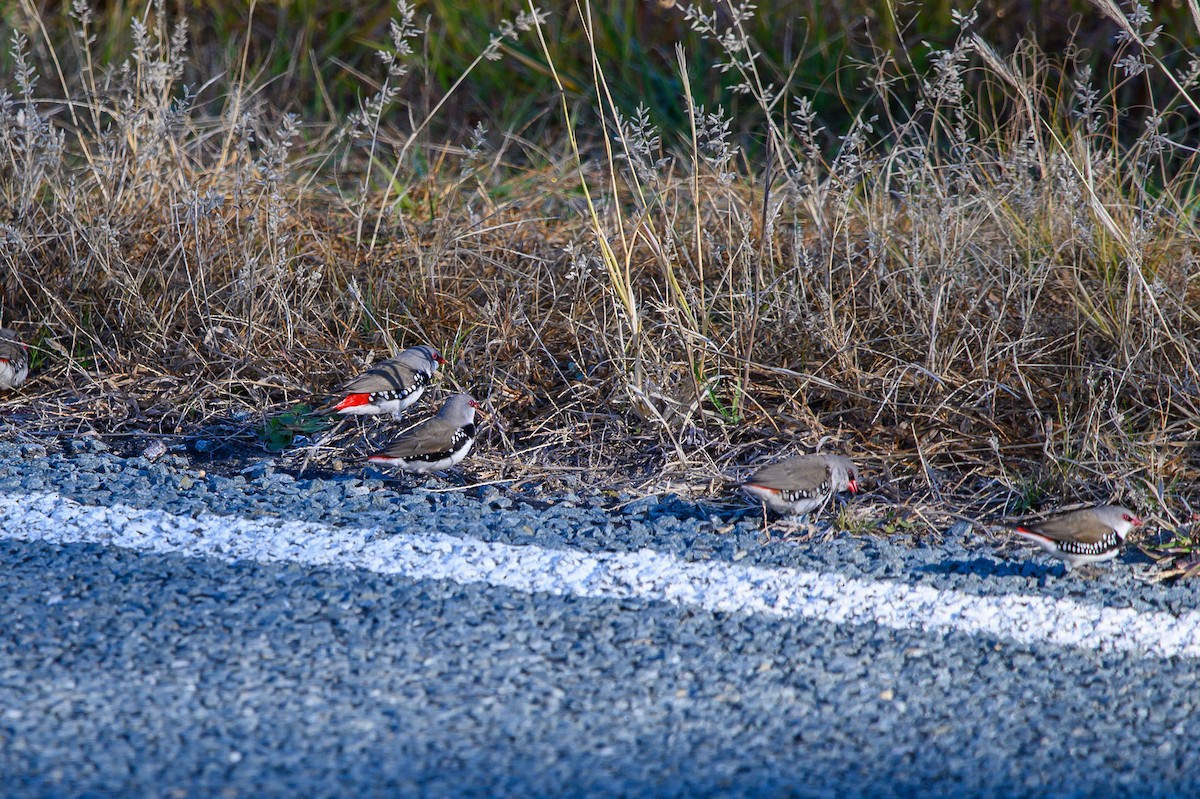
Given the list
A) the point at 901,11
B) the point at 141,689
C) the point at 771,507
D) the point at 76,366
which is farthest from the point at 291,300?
the point at 901,11

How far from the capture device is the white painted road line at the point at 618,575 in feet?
9.44

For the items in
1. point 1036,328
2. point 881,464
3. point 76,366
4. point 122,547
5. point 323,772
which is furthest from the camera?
point 76,366

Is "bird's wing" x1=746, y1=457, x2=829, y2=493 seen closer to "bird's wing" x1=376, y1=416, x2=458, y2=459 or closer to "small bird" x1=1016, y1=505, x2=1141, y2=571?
"small bird" x1=1016, y1=505, x2=1141, y2=571

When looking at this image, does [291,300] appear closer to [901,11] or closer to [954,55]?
[954,55]

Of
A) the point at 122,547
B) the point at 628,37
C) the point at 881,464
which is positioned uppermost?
the point at 628,37

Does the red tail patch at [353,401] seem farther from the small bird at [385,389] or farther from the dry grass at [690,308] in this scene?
the dry grass at [690,308]

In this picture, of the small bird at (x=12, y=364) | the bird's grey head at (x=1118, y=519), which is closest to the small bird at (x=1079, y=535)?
the bird's grey head at (x=1118, y=519)

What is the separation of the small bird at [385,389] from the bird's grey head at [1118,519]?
2261mm

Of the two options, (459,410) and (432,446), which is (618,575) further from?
(459,410)

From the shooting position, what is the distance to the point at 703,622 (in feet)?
9.39

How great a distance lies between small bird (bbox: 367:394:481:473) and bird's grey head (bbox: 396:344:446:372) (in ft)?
1.28

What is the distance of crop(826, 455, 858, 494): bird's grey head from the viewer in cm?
363

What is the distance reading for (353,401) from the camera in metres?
4.18

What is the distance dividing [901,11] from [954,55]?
3.84 m
